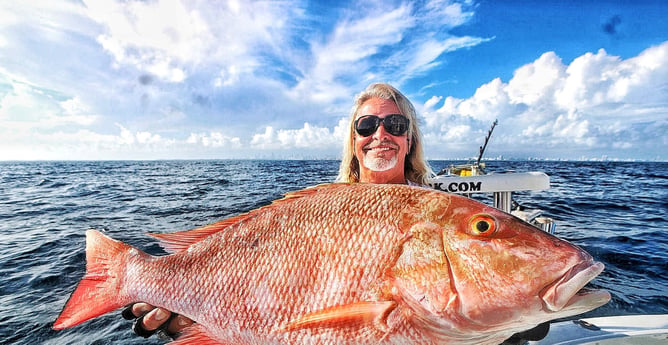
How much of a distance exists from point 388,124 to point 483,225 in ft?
5.61

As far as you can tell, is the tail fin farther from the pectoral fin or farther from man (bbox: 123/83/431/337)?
man (bbox: 123/83/431/337)

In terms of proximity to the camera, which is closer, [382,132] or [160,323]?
[160,323]

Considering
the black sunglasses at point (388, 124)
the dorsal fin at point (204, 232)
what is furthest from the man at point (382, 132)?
the dorsal fin at point (204, 232)

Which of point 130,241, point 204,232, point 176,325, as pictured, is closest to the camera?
point 204,232

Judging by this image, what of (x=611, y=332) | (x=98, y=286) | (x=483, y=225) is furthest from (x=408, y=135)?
(x=98, y=286)

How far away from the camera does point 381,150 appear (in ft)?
9.24

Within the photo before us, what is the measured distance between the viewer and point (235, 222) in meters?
1.85

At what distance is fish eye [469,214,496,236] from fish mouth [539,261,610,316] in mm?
273

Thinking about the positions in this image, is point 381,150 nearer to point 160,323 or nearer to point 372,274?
point 372,274

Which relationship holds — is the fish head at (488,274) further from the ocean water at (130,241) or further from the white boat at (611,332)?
the ocean water at (130,241)

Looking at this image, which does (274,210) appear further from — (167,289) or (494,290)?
(494,290)

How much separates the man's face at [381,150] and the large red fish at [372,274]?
3.90 feet

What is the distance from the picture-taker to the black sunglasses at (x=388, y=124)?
2.85 metres

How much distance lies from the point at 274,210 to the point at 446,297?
3.28 ft
